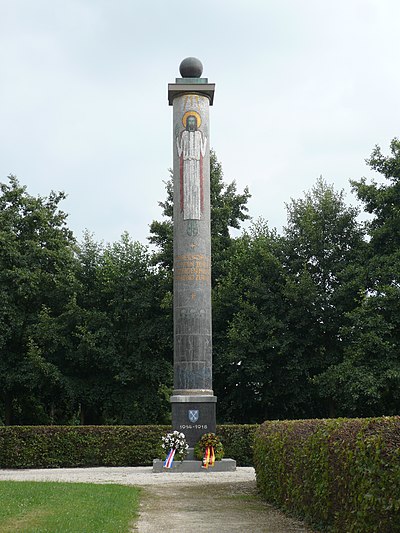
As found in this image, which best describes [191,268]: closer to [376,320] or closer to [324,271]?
[376,320]

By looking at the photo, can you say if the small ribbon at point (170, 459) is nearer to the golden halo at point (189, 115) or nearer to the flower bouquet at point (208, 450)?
the flower bouquet at point (208, 450)

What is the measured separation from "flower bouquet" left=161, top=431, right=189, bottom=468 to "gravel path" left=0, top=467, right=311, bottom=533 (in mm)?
442

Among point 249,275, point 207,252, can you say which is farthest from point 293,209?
point 207,252

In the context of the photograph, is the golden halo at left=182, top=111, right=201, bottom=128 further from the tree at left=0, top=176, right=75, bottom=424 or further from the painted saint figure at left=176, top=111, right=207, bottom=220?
the tree at left=0, top=176, right=75, bottom=424

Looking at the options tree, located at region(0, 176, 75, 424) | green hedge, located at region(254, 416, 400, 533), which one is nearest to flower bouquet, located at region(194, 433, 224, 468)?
green hedge, located at region(254, 416, 400, 533)

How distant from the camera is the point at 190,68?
2383 cm

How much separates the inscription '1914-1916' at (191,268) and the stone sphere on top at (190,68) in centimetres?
638

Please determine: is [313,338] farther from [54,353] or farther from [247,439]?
[54,353]

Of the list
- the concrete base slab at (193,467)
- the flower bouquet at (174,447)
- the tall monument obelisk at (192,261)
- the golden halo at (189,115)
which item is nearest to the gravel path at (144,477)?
the concrete base slab at (193,467)

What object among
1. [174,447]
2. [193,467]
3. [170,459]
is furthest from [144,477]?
[193,467]

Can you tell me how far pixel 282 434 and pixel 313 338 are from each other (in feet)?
59.3

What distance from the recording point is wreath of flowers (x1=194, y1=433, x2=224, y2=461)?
20547mm

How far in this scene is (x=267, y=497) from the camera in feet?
42.9

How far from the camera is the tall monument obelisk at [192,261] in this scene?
2117 cm
